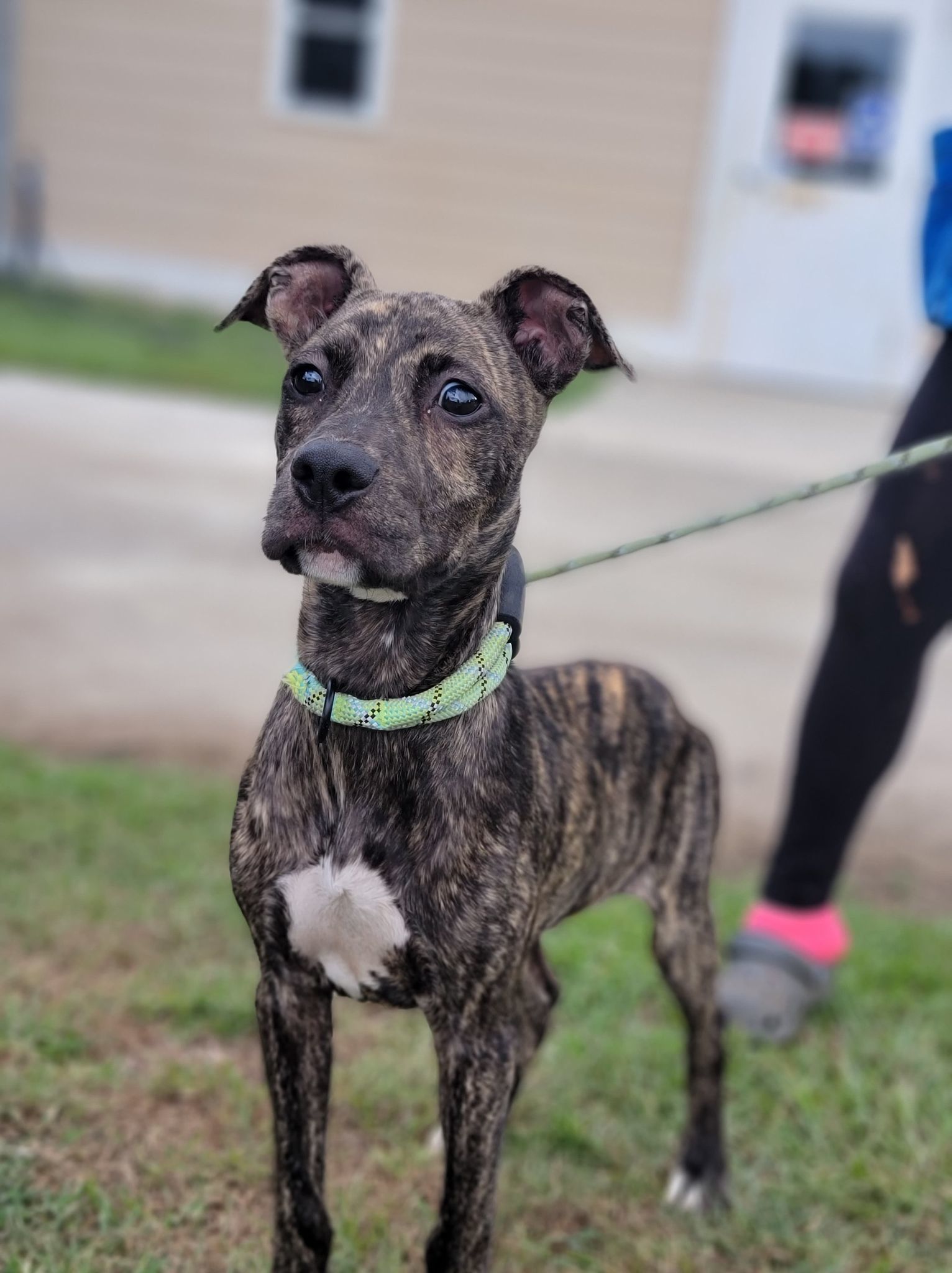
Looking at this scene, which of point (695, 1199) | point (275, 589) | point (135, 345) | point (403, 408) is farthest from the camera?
point (135, 345)

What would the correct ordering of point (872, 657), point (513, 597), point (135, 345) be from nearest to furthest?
point (513, 597) → point (872, 657) → point (135, 345)

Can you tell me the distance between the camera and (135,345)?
38.1 ft

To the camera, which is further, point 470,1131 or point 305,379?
point 470,1131

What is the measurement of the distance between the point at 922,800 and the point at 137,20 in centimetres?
1149

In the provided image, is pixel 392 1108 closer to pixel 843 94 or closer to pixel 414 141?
pixel 843 94

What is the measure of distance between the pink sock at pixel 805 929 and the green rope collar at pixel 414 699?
190cm

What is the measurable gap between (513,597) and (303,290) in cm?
60

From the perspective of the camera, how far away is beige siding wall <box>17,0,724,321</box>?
13.3 meters

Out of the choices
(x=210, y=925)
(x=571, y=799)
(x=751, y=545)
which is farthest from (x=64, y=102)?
(x=571, y=799)

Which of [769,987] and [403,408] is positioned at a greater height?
[403,408]

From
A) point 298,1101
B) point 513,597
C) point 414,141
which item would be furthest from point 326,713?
point 414,141

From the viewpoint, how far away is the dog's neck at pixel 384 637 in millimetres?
2123

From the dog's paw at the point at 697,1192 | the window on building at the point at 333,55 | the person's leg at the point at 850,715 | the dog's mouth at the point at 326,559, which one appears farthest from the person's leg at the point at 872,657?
the window on building at the point at 333,55

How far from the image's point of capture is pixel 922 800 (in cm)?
544
